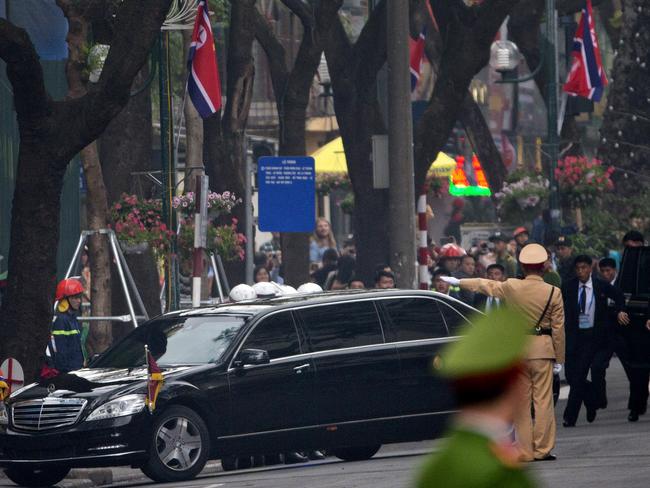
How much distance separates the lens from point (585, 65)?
26469 mm

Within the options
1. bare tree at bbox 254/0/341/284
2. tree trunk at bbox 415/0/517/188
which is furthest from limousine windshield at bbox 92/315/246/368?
bare tree at bbox 254/0/341/284

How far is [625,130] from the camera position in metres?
31.3

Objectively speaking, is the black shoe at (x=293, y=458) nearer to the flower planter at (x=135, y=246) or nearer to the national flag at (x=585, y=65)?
the flower planter at (x=135, y=246)

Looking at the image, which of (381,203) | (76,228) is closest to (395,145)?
(381,203)

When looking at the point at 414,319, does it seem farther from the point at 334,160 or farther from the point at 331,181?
the point at 334,160

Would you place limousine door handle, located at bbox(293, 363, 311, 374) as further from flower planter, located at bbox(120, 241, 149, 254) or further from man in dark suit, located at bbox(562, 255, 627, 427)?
flower planter, located at bbox(120, 241, 149, 254)

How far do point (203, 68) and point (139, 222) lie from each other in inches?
71.5

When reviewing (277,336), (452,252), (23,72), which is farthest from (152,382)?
(452,252)

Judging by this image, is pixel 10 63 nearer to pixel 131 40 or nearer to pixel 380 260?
pixel 131 40

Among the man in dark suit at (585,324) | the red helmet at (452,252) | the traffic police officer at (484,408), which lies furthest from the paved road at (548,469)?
the traffic police officer at (484,408)

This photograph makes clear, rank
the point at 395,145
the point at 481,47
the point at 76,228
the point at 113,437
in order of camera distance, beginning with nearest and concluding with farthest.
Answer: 1. the point at 113,437
2. the point at 395,145
3. the point at 481,47
4. the point at 76,228

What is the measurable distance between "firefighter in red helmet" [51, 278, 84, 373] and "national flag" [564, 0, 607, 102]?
560 inches

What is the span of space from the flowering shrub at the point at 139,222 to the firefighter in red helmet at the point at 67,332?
3565mm

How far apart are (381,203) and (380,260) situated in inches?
45.4
